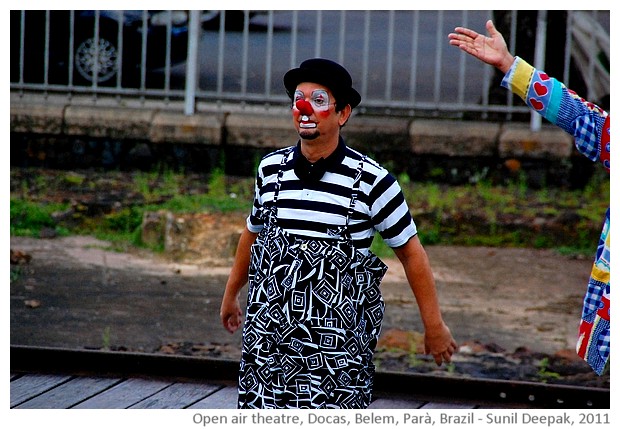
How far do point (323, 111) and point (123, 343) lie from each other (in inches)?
105

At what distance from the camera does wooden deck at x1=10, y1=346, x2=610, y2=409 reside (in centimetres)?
477

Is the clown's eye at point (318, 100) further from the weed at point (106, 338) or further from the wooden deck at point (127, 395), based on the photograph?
the weed at point (106, 338)

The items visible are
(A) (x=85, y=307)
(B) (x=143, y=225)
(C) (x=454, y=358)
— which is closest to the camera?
(C) (x=454, y=358)

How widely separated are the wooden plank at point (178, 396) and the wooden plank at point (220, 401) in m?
0.03

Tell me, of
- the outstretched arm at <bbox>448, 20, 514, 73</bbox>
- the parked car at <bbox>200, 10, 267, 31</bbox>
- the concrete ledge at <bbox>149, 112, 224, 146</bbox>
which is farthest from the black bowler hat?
the parked car at <bbox>200, 10, 267, 31</bbox>

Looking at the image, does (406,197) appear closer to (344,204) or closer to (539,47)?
(539,47)

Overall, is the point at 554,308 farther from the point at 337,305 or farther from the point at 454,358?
the point at 337,305

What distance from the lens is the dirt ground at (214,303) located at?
19.8ft

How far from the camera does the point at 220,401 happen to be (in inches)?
190

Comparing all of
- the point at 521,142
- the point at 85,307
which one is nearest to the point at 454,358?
the point at 85,307

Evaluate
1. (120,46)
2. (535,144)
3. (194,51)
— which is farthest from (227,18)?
(535,144)

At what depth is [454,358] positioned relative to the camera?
5953mm

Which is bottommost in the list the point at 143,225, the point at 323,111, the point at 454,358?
the point at 454,358

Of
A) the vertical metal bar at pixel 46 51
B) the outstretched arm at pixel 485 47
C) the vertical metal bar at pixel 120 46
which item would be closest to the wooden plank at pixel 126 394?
the outstretched arm at pixel 485 47
